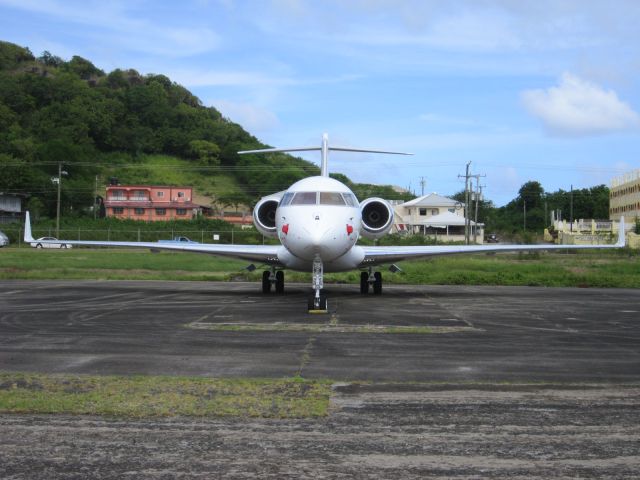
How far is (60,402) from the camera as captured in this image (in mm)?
6477

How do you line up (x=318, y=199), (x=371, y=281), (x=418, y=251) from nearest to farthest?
(x=318, y=199) < (x=418, y=251) < (x=371, y=281)

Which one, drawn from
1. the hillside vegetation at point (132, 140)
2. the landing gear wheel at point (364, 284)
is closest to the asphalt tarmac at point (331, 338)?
the landing gear wheel at point (364, 284)

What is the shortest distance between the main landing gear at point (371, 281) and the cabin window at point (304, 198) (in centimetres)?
533

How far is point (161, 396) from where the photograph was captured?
22.4 feet

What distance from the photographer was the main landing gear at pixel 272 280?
21.1 metres

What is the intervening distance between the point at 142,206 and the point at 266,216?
7636cm

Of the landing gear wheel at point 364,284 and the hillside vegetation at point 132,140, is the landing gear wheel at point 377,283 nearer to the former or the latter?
the landing gear wheel at point 364,284

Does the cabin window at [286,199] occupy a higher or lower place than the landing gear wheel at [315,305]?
higher

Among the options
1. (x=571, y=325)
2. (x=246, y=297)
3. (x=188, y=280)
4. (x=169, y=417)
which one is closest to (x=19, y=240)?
(x=188, y=280)

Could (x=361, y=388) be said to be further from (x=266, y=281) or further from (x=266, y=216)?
(x=266, y=281)

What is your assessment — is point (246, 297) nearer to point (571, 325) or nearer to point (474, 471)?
point (571, 325)

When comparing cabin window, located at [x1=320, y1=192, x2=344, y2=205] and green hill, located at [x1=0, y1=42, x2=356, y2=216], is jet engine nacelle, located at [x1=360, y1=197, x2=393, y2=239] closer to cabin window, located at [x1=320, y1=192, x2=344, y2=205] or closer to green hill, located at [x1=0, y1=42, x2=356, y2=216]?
cabin window, located at [x1=320, y1=192, x2=344, y2=205]

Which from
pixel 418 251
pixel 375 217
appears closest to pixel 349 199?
pixel 375 217

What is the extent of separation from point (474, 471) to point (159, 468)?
82.6 inches
